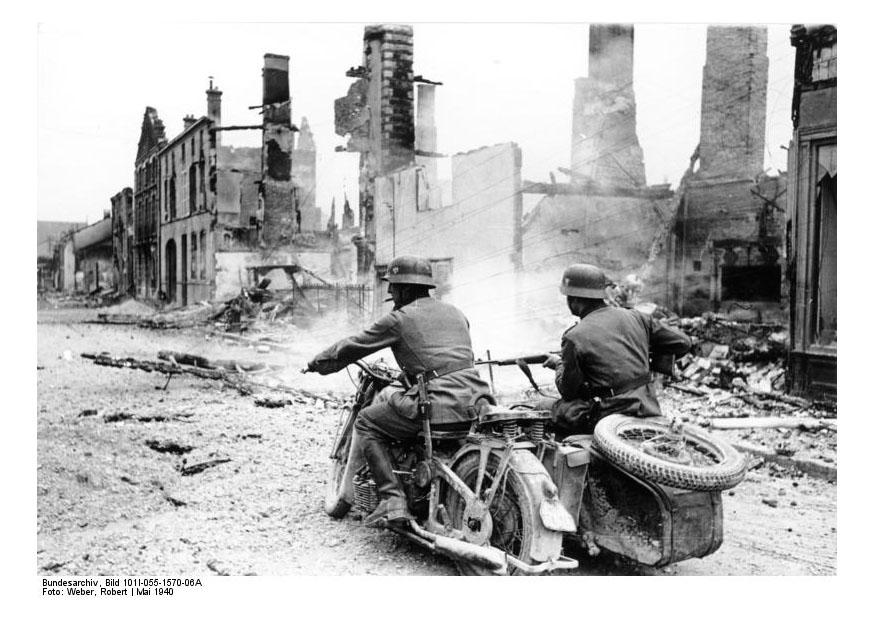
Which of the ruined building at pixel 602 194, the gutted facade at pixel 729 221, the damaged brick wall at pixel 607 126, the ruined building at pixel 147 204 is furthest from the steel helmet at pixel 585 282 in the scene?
the gutted facade at pixel 729 221

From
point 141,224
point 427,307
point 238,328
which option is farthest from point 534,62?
point 238,328

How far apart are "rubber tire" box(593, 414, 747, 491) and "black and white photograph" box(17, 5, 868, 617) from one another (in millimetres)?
15

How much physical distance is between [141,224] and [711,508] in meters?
8.60

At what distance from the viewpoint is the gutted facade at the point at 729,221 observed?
17.9 metres

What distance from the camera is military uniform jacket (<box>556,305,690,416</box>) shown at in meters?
4.50

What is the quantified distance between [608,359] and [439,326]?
1.10m

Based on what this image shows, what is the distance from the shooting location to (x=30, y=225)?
18.5 ft

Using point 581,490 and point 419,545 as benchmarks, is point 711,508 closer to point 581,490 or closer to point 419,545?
point 581,490

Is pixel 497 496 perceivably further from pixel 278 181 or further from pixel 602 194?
pixel 278 181

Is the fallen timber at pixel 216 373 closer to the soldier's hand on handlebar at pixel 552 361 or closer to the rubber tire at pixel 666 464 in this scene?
the soldier's hand on handlebar at pixel 552 361

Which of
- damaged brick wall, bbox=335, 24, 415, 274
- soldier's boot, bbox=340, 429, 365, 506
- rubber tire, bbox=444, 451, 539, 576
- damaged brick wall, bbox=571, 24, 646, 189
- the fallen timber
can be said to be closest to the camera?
rubber tire, bbox=444, 451, 539, 576

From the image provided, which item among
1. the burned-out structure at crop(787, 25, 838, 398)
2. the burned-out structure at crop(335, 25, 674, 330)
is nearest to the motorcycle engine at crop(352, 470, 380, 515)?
the burned-out structure at crop(787, 25, 838, 398)

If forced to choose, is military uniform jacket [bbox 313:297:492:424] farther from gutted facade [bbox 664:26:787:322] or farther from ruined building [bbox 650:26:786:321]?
gutted facade [bbox 664:26:787:322]

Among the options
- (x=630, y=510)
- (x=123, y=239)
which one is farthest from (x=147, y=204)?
(x=630, y=510)
